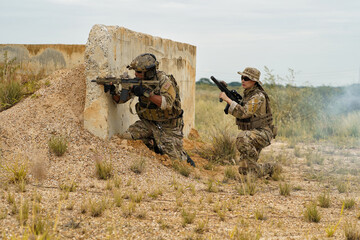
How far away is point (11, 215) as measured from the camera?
389cm

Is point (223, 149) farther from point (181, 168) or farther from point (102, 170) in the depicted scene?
point (102, 170)

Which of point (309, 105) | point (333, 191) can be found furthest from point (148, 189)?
point (309, 105)

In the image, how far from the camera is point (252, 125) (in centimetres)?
608

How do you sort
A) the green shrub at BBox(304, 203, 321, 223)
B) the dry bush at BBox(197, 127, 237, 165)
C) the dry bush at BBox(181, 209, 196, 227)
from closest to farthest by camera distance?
the dry bush at BBox(181, 209, 196, 227) < the green shrub at BBox(304, 203, 321, 223) < the dry bush at BBox(197, 127, 237, 165)

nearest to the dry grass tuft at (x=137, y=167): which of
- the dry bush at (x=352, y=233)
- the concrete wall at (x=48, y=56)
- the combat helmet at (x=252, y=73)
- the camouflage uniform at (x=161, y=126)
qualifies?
the camouflage uniform at (x=161, y=126)

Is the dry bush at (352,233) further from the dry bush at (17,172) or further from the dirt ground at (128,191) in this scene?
the dry bush at (17,172)

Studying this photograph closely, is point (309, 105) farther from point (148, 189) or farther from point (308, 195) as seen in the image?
point (148, 189)

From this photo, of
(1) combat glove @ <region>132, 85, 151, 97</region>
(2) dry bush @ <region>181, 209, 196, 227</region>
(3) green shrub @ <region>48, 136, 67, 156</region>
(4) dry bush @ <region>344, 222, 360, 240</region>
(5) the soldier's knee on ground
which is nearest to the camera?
(4) dry bush @ <region>344, 222, 360, 240</region>

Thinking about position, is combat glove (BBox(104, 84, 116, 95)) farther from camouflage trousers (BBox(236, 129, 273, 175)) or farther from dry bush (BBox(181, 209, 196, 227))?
dry bush (BBox(181, 209, 196, 227))

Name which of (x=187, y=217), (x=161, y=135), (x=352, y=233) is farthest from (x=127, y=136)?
(x=352, y=233)

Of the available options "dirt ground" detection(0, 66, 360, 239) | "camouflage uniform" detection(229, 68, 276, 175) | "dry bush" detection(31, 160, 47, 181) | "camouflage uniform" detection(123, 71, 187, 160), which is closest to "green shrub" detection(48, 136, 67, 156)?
"dirt ground" detection(0, 66, 360, 239)

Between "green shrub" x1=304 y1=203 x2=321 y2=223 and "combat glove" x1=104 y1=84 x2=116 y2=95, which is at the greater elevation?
"combat glove" x1=104 y1=84 x2=116 y2=95

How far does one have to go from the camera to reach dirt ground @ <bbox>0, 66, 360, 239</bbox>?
3.88 m

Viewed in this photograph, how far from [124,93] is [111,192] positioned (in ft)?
4.83
